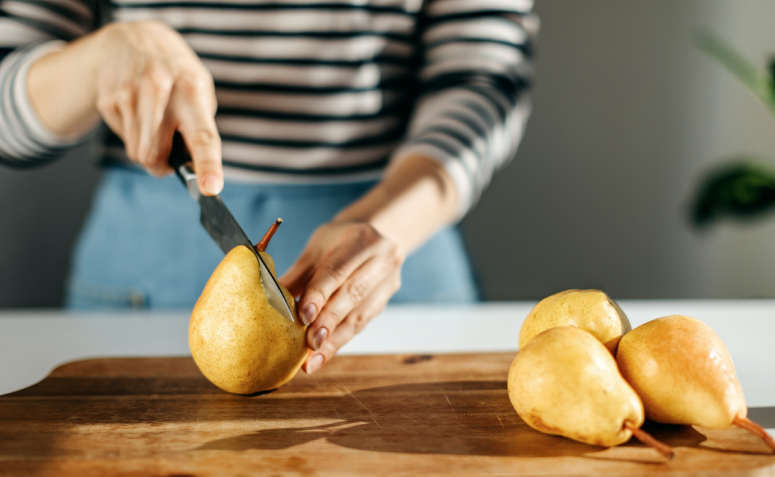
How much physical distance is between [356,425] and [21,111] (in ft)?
2.60

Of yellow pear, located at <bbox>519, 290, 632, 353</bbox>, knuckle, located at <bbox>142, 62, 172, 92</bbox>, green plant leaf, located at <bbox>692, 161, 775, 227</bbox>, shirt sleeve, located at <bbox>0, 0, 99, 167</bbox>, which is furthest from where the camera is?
green plant leaf, located at <bbox>692, 161, 775, 227</bbox>

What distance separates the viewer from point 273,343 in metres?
0.64

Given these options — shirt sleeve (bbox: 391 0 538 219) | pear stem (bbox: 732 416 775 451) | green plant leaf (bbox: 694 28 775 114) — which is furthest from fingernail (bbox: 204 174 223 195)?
green plant leaf (bbox: 694 28 775 114)

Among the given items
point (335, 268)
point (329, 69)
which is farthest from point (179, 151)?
point (329, 69)

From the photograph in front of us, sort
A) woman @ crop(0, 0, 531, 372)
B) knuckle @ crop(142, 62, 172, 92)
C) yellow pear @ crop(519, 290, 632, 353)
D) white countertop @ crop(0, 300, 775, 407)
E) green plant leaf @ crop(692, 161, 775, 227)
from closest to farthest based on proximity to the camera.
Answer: yellow pear @ crop(519, 290, 632, 353) < knuckle @ crop(142, 62, 172, 92) < white countertop @ crop(0, 300, 775, 407) < woman @ crop(0, 0, 531, 372) < green plant leaf @ crop(692, 161, 775, 227)

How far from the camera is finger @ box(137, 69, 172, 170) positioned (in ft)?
2.42

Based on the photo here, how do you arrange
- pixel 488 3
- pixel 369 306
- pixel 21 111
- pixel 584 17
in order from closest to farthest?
pixel 369 306, pixel 21 111, pixel 488 3, pixel 584 17

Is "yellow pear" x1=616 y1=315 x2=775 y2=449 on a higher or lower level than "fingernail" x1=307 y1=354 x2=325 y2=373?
higher

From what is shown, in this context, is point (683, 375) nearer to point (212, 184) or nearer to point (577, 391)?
point (577, 391)

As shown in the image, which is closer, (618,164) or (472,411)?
(472,411)

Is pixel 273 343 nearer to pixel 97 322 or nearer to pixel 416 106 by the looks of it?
pixel 97 322

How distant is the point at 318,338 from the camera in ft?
2.18

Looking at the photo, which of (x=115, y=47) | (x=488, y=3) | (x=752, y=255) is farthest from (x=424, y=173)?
(x=752, y=255)

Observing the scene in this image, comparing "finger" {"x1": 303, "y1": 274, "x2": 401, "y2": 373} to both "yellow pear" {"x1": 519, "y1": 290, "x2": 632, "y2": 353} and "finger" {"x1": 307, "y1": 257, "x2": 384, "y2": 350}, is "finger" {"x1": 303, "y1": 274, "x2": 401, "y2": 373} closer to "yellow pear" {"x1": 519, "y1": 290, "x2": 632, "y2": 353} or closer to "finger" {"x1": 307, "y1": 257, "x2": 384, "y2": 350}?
"finger" {"x1": 307, "y1": 257, "x2": 384, "y2": 350}
